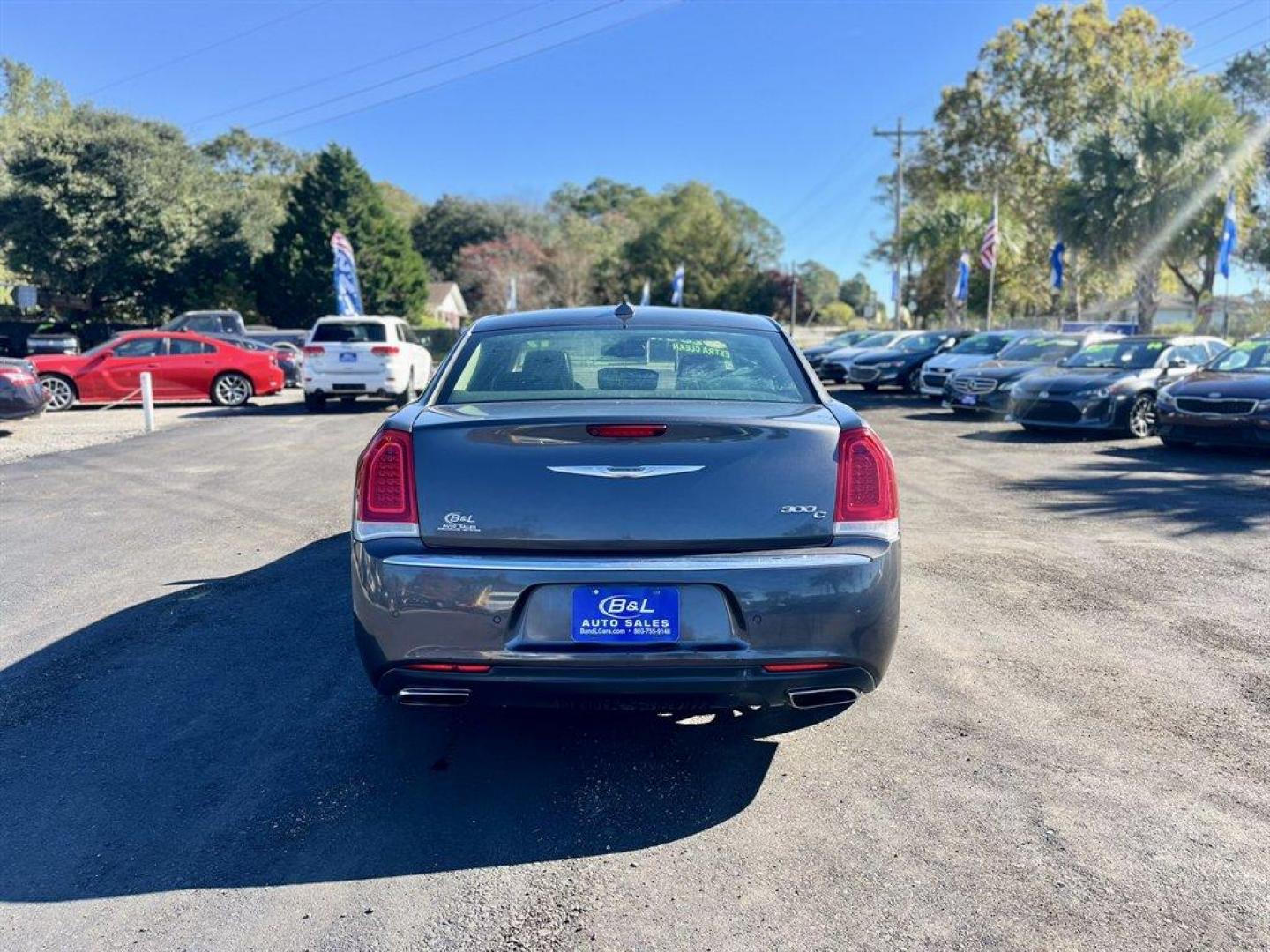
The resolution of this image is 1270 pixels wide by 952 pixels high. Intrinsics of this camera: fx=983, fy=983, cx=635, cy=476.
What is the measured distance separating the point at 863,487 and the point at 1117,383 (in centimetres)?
1192

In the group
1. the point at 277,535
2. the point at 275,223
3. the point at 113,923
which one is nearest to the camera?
the point at 113,923

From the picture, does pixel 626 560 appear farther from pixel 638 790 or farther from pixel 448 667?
pixel 638 790

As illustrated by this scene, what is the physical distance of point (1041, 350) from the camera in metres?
17.9

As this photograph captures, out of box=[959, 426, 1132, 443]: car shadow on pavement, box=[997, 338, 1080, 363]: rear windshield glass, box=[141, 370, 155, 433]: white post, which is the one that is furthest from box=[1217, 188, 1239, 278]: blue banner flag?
box=[141, 370, 155, 433]: white post

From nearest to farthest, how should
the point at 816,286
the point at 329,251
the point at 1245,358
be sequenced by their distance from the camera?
1. the point at 1245,358
2. the point at 329,251
3. the point at 816,286

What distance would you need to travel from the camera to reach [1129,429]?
13.7m

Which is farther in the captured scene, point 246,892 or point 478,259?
point 478,259

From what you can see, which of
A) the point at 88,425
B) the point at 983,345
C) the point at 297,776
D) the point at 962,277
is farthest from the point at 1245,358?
the point at 962,277

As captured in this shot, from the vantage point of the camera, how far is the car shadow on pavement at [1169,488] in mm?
8234

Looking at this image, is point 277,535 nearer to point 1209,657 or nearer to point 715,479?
point 715,479

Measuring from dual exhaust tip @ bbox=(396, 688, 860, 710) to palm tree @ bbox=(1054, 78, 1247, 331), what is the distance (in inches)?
1113

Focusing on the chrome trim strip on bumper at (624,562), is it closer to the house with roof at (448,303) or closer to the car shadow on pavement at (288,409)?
the car shadow on pavement at (288,409)

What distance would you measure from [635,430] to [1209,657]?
3.35 metres

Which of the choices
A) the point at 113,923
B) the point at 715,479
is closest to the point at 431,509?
the point at 715,479
